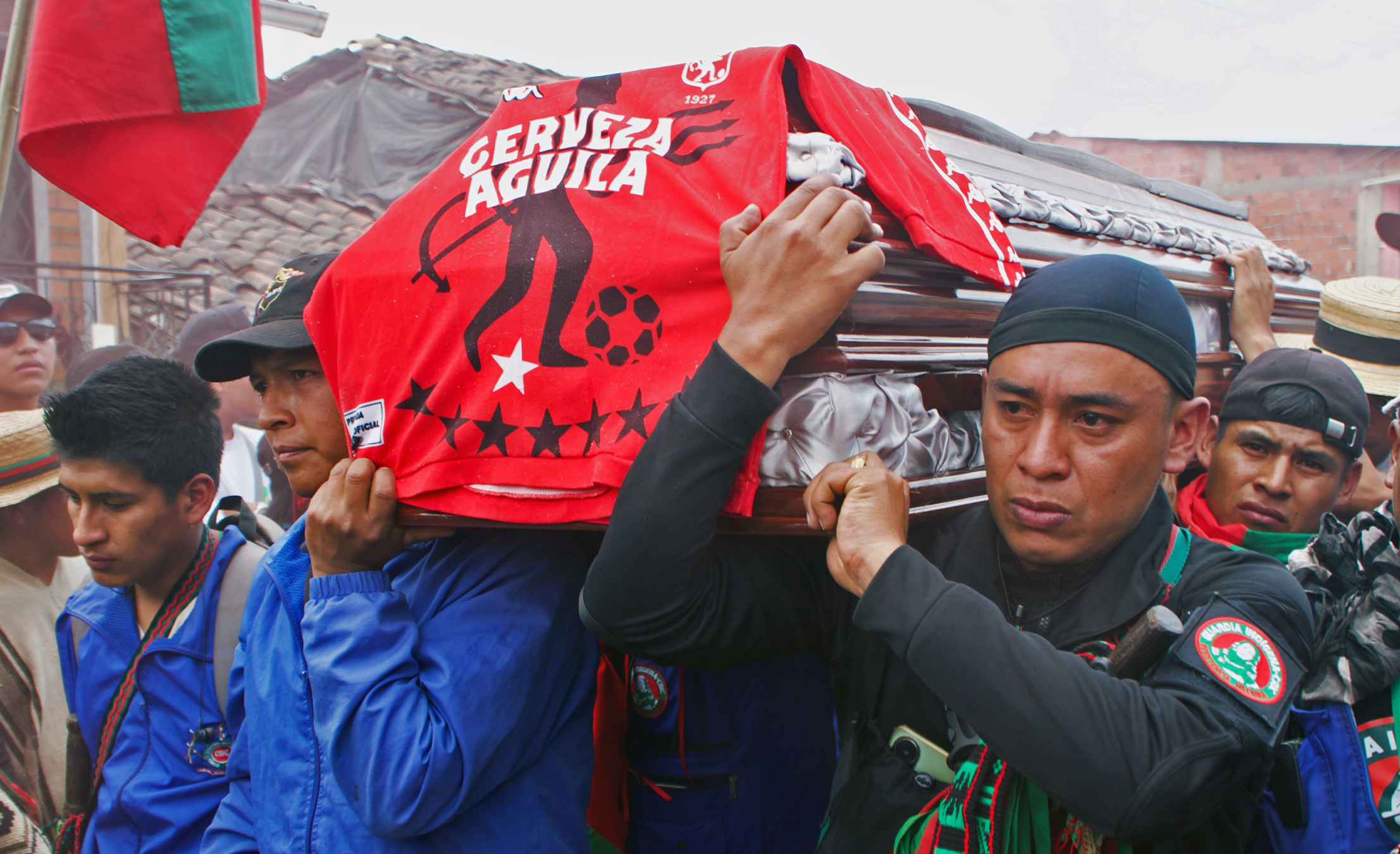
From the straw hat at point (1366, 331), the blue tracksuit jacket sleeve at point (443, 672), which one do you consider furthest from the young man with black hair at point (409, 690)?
the straw hat at point (1366, 331)

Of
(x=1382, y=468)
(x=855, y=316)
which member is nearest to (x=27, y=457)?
(x=855, y=316)

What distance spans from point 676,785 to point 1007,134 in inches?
87.9

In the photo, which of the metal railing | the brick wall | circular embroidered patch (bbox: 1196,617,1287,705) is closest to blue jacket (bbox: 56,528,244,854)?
circular embroidered patch (bbox: 1196,617,1287,705)

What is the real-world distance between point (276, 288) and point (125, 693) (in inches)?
45.3

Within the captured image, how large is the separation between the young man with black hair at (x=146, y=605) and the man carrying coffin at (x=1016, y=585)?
138 cm

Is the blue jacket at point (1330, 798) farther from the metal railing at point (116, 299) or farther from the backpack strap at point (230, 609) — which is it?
the metal railing at point (116, 299)

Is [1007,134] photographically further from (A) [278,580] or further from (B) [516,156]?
(A) [278,580]

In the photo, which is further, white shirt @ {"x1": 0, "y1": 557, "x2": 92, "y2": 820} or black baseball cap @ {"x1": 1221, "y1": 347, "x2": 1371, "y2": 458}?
white shirt @ {"x1": 0, "y1": 557, "x2": 92, "y2": 820}

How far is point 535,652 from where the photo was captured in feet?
5.57

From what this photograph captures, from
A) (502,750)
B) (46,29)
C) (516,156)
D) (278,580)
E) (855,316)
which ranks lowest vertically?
(502,750)

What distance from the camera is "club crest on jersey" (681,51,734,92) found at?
1.62 metres

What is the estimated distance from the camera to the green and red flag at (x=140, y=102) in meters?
2.40

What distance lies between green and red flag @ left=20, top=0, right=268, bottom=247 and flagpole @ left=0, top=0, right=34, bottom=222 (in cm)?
7

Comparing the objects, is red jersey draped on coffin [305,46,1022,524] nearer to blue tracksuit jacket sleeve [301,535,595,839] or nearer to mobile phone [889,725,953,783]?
blue tracksuit jacket sleeve [301,535,595,839]
